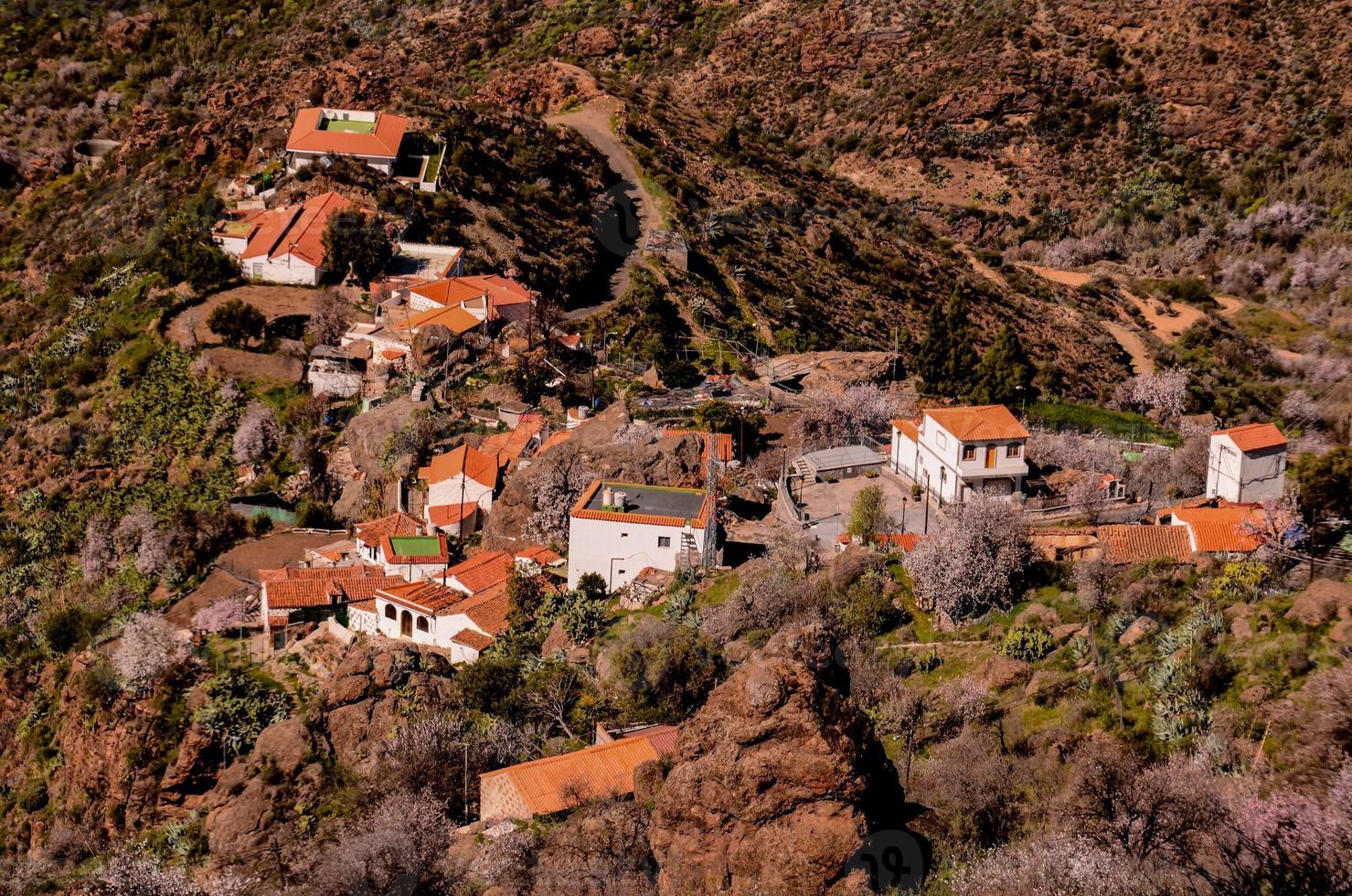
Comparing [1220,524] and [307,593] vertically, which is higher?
[1220,524]

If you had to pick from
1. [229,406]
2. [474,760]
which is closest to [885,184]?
[229,406]

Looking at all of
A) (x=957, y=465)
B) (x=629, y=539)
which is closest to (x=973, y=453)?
(x=957, y=465)

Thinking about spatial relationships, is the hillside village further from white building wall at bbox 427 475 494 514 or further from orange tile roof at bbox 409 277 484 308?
orange tile roof at bbox 409 277 484 308

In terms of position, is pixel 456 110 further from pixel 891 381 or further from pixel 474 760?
pixel 474 760

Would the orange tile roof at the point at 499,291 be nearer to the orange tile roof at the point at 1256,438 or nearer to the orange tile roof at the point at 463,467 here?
the orange tile roof at the point at 463,467

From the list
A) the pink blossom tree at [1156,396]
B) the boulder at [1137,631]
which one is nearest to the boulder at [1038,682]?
the boulder at [1137,631]

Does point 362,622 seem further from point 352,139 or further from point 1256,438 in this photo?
point 352,139
